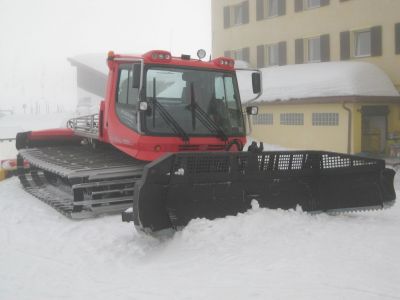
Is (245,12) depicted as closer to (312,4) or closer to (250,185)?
(312,4)

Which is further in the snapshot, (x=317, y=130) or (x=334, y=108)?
(x=317, y=130)

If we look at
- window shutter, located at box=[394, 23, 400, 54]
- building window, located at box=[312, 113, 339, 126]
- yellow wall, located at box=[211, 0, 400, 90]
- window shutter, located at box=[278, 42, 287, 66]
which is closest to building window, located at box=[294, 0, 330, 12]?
yellow wall, located at box=[211, 0, 400, 90]

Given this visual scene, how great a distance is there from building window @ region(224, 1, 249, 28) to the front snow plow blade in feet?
68.7

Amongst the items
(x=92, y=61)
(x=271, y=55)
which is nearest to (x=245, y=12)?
(x=271, y=55)

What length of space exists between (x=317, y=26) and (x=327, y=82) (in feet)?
14.0

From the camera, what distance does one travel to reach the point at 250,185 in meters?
6.39

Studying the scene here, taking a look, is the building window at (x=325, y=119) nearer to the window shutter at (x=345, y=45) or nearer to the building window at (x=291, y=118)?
the building window at (x=291, y=118)

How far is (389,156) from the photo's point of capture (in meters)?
19.2

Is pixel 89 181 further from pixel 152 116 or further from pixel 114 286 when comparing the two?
pixel 114 286

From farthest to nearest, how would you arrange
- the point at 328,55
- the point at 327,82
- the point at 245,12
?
the point at 245,12 → the point at 328,55 → the point at 327,82

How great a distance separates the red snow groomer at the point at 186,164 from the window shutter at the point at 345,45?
1450 centimetres

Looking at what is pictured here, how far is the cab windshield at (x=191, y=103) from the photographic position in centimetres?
739

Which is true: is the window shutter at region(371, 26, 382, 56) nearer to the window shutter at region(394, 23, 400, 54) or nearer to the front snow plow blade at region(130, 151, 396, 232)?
the window shutter at region(394, 23, 400, 54)

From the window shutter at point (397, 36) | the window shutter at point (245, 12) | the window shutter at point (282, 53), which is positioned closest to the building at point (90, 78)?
the window shutter at point (245, 12)
